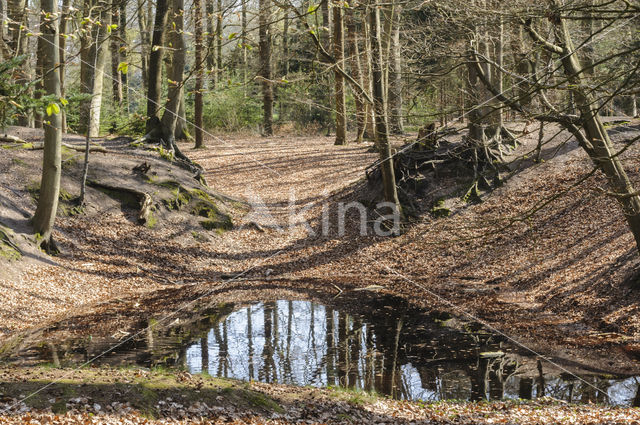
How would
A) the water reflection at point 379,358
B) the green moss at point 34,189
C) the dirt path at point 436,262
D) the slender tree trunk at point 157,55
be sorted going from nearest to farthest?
the water reflection at point 379,358, the dirt path at point 436,262, the green moss at point 34,189, the slender tree trunk at point 157,55

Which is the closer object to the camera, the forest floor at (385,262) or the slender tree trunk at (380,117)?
the forest floor at (385,262)

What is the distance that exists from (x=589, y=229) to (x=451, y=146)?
6.76 m

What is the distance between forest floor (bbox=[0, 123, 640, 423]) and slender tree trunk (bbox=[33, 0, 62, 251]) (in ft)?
2.37

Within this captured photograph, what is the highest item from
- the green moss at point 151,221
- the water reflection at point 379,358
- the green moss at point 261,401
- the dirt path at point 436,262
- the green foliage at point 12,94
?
the green foliage at point 12,94

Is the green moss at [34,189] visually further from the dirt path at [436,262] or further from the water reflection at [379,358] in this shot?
the water reflection at [379,358]

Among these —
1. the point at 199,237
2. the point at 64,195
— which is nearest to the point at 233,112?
the point at 199,237

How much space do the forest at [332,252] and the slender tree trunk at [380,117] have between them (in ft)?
0.53

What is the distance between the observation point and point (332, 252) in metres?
16.6

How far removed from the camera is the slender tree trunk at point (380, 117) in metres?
16.0

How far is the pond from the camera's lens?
325 inches

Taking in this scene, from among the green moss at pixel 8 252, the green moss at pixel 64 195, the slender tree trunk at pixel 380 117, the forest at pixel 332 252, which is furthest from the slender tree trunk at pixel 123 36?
the slender tree trunk at pixel 380 117

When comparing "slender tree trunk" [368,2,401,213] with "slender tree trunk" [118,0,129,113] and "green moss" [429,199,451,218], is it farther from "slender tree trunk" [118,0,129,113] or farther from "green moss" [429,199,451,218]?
"slender tree trunk" [118,0,129,113]

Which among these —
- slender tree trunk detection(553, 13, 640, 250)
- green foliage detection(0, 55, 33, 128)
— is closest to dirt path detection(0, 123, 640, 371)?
slender tree trunk detection(553, 13, 640, 250)

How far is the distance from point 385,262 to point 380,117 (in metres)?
3.93
